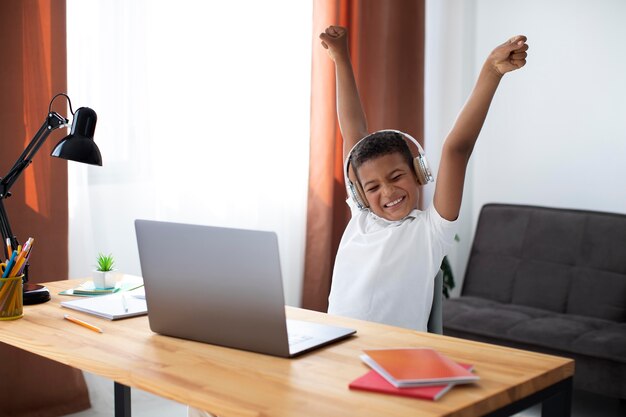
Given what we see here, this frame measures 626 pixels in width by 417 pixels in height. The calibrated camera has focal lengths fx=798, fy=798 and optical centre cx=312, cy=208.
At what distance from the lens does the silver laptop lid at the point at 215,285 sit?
4.38ft

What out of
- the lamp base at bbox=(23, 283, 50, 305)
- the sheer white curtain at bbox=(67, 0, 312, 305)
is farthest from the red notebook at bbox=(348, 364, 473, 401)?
the sheer white curtain at bbox=(67, 0, 312, 305)

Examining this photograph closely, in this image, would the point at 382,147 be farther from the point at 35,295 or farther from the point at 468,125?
the point at 35,295

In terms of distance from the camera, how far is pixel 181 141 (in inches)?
127

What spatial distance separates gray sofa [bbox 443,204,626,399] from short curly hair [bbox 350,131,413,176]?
1.53m

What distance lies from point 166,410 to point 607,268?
2012 millimetres

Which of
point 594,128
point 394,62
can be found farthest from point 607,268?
point 394,62

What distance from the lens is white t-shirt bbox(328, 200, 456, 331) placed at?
1.87m

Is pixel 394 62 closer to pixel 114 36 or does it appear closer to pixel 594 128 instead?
pixel 594 128

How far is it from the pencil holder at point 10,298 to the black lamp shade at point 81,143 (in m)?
0.32

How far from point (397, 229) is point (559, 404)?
2.25 ft

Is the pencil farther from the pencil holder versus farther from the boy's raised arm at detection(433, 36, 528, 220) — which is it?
the boy's raised arm at detection(433, 36, 528, 220)

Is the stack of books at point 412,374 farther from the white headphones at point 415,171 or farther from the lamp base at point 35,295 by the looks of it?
the lamp base at point 35,295

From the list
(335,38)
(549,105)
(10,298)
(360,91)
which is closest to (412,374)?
(10,298)

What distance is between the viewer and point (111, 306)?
177 cm
